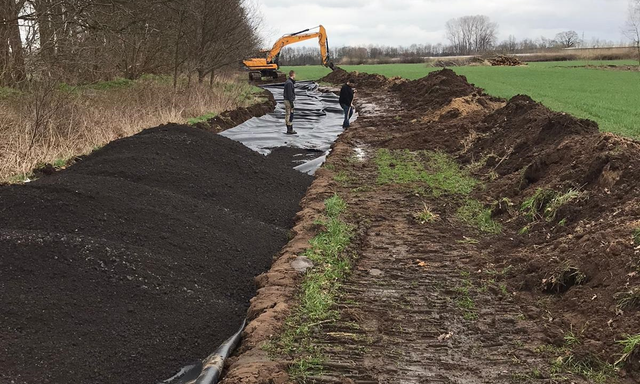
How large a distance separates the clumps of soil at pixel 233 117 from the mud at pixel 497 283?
6400 mm

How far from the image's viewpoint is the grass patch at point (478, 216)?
691 cm

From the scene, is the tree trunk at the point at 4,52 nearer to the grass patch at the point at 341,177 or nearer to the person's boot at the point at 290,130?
the person's boot at the point at 290,130

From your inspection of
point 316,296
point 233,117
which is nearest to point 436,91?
point 233,117

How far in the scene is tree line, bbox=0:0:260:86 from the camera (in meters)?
11.4

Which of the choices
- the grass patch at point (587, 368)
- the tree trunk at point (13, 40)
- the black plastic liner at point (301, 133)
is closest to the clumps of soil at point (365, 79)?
the black plastic liner at point (301, 133)

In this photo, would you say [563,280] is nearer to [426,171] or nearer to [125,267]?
[125,267]

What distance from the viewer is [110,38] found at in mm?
18203

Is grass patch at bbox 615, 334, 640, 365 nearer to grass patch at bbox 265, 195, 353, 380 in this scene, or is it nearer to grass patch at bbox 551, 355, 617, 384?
grass patch at bbox 551, 355, 617, 384

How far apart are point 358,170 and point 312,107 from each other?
11579mm

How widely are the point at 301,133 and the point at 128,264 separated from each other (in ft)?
36.4

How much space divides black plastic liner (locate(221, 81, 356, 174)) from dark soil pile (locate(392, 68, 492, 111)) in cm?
302

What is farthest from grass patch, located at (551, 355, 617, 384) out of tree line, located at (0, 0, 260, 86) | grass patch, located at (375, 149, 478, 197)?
tree line, located at (0, 0, 260, 86)

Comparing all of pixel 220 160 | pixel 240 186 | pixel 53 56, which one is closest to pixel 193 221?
pixel 240 186

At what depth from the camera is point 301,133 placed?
15.3 meters
